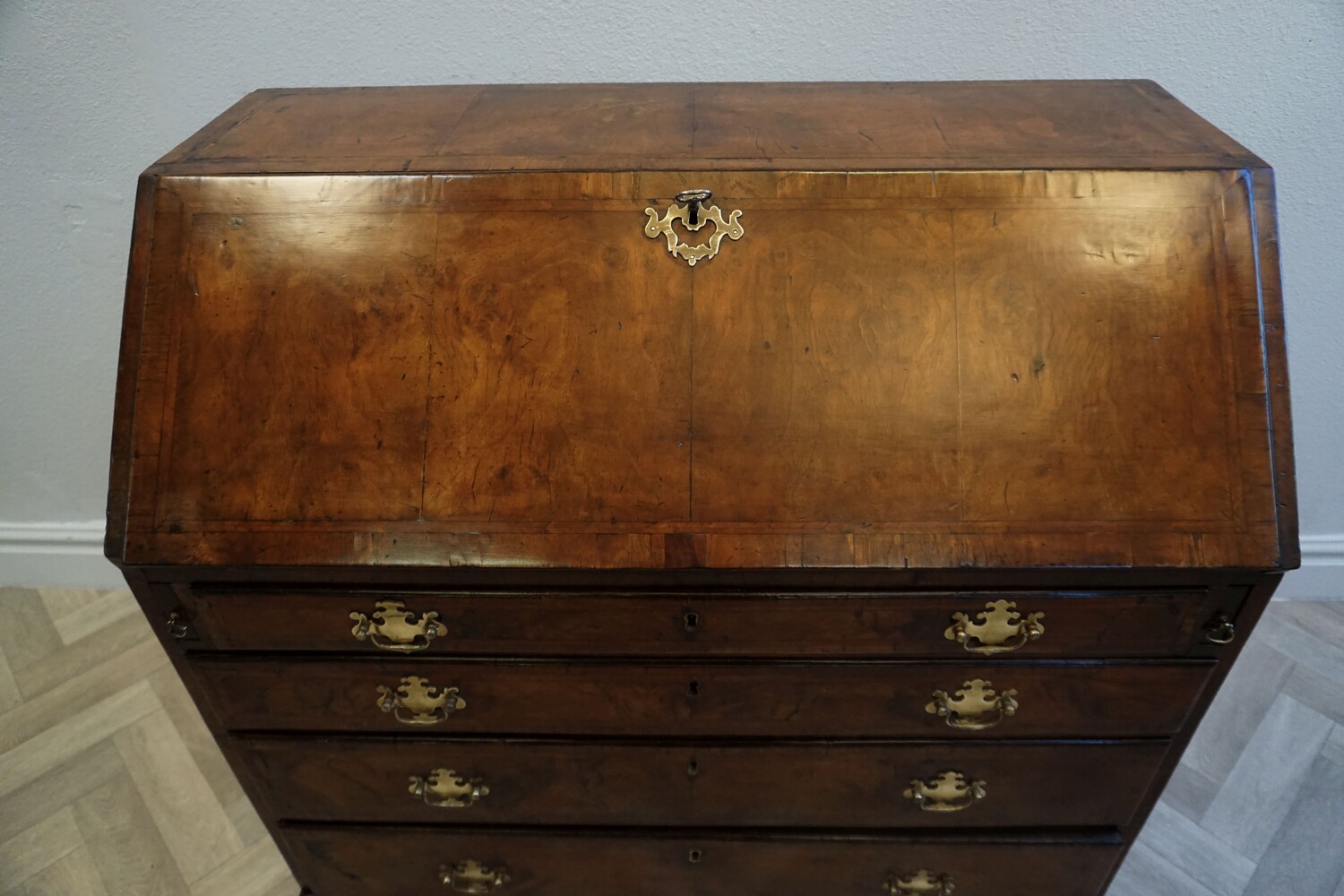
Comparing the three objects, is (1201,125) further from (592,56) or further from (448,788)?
(448,788)

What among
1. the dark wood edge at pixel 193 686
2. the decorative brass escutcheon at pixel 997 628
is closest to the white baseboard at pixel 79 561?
the dark wood edge at pixel 193 686

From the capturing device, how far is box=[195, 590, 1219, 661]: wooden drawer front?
3.29 ft

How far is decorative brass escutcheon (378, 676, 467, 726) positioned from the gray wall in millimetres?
1118

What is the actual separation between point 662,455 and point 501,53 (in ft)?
3.06

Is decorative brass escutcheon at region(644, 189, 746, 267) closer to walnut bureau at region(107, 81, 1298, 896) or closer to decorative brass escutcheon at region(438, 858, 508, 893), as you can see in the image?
walnut bureau at region(107, 81, 1298, 896)

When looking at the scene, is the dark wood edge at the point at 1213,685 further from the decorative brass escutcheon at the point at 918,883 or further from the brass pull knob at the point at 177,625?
the brass pull knob at the point at 177,625

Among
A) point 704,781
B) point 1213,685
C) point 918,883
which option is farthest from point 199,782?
point 1213,685

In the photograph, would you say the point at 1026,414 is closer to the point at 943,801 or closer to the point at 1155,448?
the point at 1155,448

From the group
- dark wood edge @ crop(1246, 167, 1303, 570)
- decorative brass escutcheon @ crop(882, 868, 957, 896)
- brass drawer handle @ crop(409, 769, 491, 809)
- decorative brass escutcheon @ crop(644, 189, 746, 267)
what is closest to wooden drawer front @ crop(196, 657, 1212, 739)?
brass drawer handle @ crop(409, 769, 491, 809)

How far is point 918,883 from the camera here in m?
1.33

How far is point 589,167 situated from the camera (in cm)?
103

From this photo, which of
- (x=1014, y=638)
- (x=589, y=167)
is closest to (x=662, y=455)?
(x=589, y=167)

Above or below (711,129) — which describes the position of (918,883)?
below

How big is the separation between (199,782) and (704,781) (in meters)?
1.27
